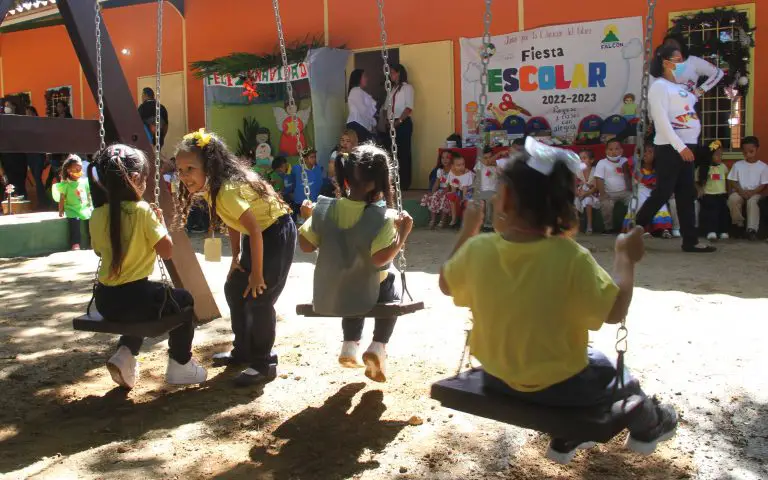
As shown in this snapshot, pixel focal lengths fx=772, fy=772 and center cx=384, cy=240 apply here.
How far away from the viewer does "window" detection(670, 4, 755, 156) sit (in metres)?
9.43

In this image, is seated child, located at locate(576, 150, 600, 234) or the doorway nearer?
seated child, located at locate(576, 150, 600, 234)

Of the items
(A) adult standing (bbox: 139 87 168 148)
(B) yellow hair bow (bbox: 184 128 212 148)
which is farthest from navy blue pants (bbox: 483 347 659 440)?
(A) adult standing (bbox: 139 87 168 148)

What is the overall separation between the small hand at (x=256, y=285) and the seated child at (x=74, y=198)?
21.3 ft

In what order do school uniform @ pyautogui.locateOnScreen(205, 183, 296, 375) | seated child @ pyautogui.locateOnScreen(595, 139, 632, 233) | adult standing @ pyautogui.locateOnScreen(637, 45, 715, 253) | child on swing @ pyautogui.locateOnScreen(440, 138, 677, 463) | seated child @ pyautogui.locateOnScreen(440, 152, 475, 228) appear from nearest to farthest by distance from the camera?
1. child on swing @ pyautogui.locateOnScreen(440, 138, 677, 463)
2. school uniform @ pyautogui.locateOnScreen(205, 183, 296, 375)
3. adult standing @ pyautogui.locateOnScreen(637, 45, 715, 253)
4. seated child @ pyautogui.locateOnScreen(595, 139, 632, 233)
5. seated child @ pyautogui.locateOnScreen(440, 152, 475, 228)

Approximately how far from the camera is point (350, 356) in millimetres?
3607

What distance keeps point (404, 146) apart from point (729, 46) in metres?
4.60

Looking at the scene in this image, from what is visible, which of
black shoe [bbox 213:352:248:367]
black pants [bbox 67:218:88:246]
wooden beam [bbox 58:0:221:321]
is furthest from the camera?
black pants [bbox 67:218:88:246]

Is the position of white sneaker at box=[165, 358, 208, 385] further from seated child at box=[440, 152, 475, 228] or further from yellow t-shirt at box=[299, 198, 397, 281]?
seated child at box=[440, 152, 475, 228]

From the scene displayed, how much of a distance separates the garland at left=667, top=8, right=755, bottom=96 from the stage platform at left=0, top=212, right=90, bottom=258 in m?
8.05

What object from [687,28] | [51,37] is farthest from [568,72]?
[51,37]

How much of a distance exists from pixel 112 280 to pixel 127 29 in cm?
1342

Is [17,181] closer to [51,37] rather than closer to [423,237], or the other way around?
[51,37]

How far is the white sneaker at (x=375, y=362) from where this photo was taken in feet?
11.5

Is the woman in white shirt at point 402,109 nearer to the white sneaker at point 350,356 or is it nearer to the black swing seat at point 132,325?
the white sneaker at point 350,356
